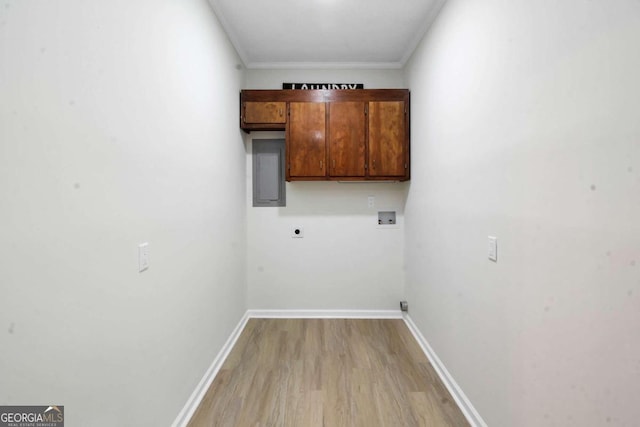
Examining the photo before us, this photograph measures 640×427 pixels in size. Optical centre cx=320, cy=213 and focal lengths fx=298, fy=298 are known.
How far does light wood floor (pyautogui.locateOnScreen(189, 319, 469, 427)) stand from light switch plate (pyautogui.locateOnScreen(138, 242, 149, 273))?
1.08 meters

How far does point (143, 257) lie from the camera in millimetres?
1345

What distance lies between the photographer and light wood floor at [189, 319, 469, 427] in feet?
5.95

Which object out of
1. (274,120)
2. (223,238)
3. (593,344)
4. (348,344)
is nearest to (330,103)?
(274,120)

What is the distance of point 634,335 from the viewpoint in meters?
0.85

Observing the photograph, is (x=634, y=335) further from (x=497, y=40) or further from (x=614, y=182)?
(x=497, y=40)

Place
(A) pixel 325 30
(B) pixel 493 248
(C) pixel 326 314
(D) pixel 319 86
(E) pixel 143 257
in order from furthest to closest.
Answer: (C) pixel 326 314, (D) pixel 319 86, (A) pixel 325 30, (B) pixel 493 248, (E) pixel 143 257

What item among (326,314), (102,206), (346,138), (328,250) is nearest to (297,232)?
(328,250)

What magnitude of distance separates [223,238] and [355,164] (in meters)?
1.48

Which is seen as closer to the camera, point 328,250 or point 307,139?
point 307,139

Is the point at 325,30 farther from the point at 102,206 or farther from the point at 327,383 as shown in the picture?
the point at 327,383

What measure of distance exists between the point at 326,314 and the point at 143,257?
2380 mm

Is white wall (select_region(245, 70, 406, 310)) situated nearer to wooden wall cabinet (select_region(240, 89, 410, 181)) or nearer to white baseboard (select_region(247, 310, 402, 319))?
white baseboard (select_region(247, 310, 402, 319))

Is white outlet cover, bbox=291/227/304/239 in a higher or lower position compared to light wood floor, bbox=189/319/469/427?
higher

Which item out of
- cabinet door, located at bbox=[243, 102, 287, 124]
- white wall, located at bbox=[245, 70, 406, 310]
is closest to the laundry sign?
cabinet door, located at bbox=[243, 102, 287, 124]
